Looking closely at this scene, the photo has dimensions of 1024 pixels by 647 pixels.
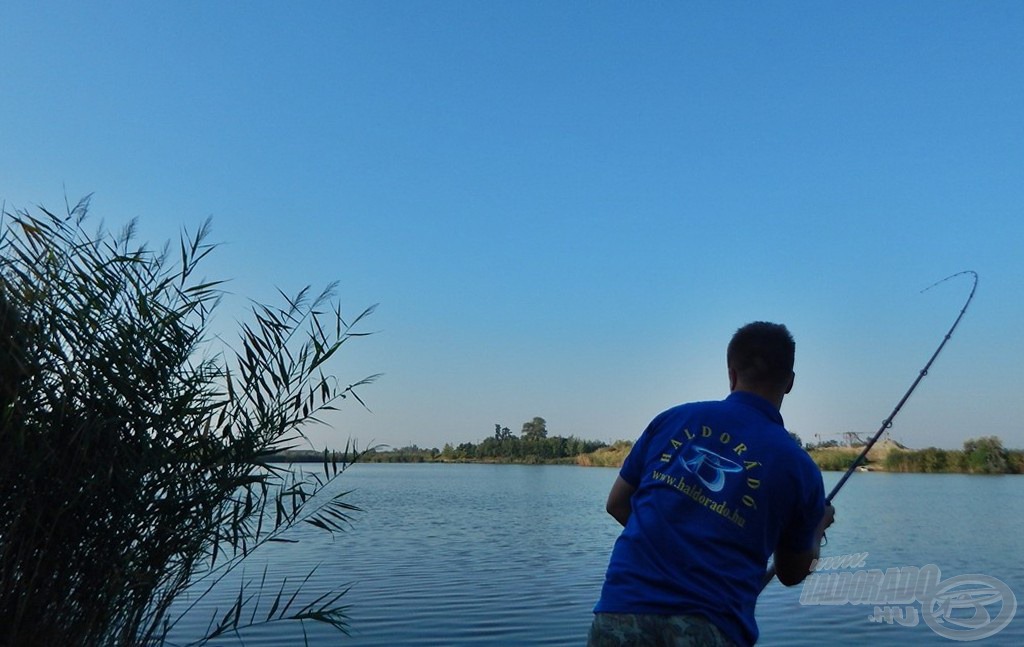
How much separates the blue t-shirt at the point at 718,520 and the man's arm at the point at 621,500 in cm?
16

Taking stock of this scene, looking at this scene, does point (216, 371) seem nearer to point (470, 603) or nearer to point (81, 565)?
point (81, 565)

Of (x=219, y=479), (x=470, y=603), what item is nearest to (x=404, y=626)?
(x=470, y=603)

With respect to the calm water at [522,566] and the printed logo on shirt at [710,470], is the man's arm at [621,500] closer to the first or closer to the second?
the printed logo on shirt at [710,470]

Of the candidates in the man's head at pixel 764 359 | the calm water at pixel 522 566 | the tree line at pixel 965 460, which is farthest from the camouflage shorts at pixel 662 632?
the tree line at pixel 965 460

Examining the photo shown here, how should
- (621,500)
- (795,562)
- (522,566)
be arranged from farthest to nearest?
1. (522,566)
2. (621,500)
3. (795,562)

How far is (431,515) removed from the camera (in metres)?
24.5

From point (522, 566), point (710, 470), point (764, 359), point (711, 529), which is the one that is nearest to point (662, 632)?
point (711, 529)

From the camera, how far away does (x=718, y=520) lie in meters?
2.40

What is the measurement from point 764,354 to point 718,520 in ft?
1.83

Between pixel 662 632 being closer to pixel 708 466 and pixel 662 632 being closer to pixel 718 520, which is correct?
pixel 718 520

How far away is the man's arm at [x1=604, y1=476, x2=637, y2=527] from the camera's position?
108 inches

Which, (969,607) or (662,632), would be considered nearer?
(662,632)

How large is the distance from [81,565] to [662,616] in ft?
12.0

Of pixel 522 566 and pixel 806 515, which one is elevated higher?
pixel 806 515
